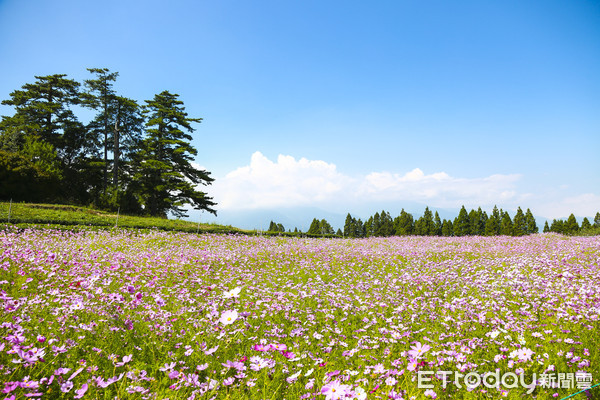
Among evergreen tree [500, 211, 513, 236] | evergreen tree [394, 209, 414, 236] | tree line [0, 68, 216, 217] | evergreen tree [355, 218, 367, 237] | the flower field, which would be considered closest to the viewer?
the flower field

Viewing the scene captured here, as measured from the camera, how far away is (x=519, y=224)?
139 feet

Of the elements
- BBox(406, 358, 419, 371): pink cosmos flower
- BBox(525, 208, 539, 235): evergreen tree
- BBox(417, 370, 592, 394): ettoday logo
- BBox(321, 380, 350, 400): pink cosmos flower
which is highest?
BBox(525, 208, 539, 235): evergreen tree

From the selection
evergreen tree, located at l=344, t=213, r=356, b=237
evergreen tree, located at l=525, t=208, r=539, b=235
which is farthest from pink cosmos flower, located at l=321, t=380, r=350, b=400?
evergreen tree, located at l=344, t=213, r=356, b=237

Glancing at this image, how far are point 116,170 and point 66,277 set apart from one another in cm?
3335

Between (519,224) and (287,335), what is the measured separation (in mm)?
49252

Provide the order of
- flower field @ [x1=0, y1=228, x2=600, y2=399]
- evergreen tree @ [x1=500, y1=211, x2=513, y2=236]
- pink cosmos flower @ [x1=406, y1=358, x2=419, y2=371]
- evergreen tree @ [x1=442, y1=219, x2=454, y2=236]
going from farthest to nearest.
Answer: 1. evergreen tree @ [x1=442, y1=219, x2=454, y2=236]
2. evergreen tree @ [x1=500, y1=211, x2=513, y2=236]
3. pink cosmos flower @ [x1=406, y1=358, x2=419, y2=371]
4. flower field @ [x1=0, y1=228, x2=600, y2=399]

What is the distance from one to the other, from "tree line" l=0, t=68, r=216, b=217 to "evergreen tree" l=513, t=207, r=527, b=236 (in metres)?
39.6

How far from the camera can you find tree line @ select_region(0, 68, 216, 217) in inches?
1216

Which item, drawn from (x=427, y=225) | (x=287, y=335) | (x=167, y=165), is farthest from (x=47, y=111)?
(x=427, y=225)

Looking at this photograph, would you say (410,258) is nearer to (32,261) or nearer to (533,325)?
(533,325)

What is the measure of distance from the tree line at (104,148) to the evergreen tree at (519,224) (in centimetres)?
3956

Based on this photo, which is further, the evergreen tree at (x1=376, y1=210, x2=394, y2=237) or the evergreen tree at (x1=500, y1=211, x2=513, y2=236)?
the evergreen tree at (x1=376, y1=210, x2=394, y2=237)

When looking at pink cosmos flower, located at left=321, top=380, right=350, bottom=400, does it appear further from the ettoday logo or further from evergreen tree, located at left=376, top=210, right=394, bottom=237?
evergreen tree, located at left=376, top=210, right=394, bottom=237

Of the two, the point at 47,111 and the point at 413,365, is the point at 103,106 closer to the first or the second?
the point at 47,111
